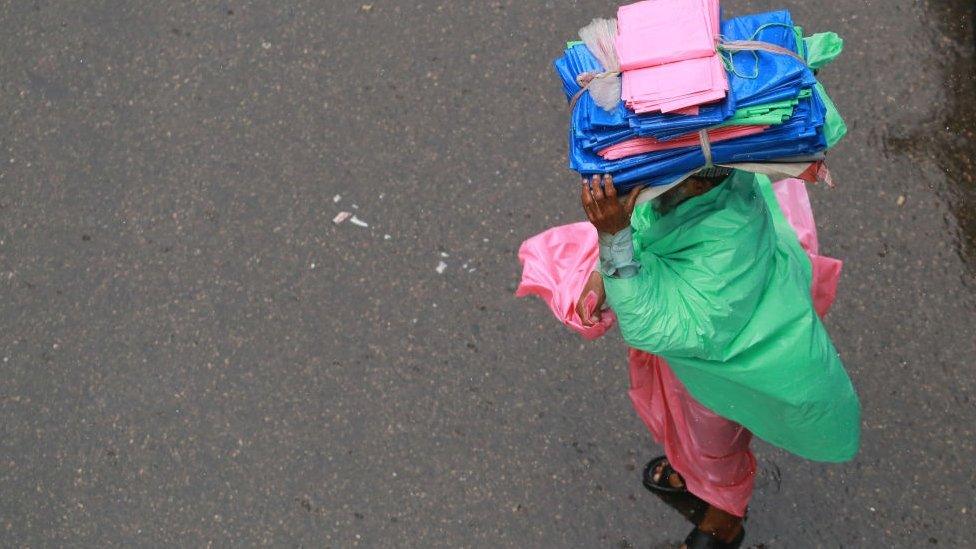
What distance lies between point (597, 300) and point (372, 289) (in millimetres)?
1449

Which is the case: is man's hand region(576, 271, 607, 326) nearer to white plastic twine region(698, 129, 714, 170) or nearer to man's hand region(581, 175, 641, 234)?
man's hand region(581, 175, 641, 234)

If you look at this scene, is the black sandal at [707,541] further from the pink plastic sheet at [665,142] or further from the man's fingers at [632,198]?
the pink plastic sheet at [665,142]

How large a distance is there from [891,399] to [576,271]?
140cm

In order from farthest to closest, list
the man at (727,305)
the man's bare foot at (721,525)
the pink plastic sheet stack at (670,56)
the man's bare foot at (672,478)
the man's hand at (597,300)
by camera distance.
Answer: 1. the man's bare foot at (672,478)
2. the man's bare foot at (721,525)
3. the man's hand at (597,300)
4. the man at (727,305)
5. the pink plastic sheet stack at (670,56)

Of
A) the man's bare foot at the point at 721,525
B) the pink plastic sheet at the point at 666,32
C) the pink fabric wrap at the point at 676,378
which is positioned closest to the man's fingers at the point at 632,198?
the pink plastic sheet at the point at 666,32

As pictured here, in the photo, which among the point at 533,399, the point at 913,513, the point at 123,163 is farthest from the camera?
the point at 123,163

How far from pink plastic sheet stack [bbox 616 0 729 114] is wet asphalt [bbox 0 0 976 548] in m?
1.62

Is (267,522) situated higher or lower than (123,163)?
lower

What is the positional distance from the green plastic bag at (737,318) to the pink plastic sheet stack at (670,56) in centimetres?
32

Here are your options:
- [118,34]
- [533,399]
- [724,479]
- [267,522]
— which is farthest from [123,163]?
[724,479]

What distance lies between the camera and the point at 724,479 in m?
2.98

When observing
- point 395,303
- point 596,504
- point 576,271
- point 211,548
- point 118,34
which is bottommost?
point 211,548

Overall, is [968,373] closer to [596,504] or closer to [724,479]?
[724,479]

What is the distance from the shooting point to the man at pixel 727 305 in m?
2.27
